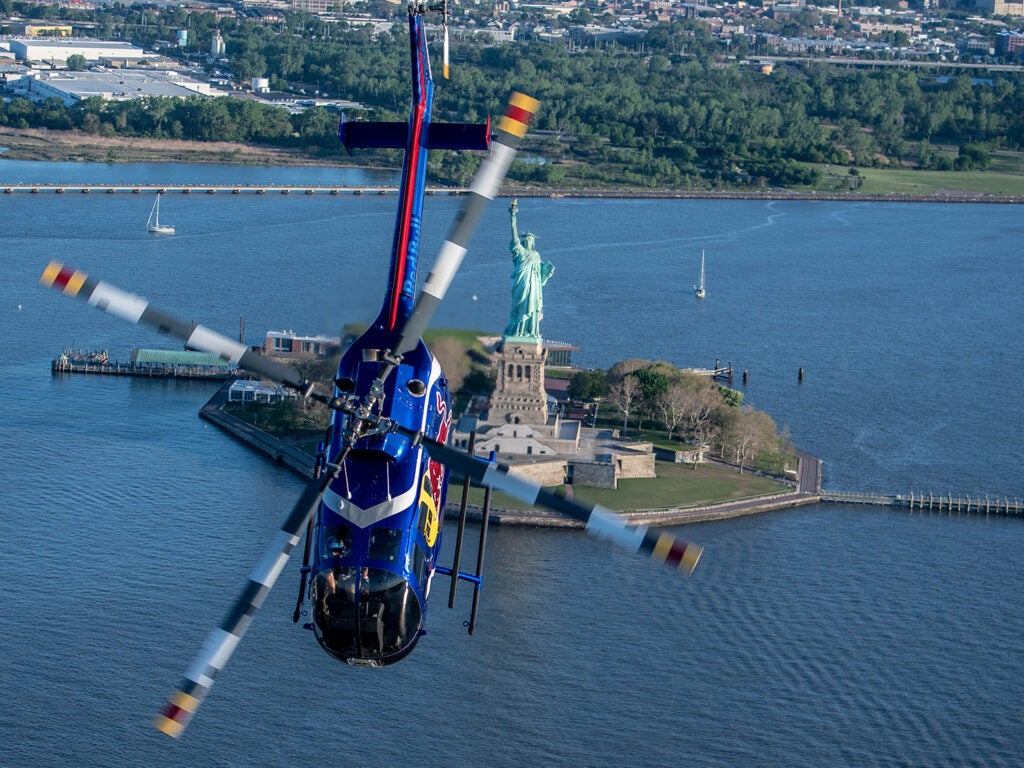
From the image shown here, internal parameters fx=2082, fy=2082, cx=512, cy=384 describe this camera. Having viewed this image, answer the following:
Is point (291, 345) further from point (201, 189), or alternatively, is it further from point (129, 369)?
point (201, 189)

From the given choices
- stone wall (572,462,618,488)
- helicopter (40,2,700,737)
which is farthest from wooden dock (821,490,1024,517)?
helicopter (40,2,700,737)

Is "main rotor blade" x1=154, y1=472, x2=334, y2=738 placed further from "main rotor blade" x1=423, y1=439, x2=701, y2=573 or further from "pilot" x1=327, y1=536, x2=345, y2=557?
"main rotor blade" x1=423, y1=439, x2=701, y2=573

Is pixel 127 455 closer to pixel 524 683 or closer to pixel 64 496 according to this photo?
pixel 64 496

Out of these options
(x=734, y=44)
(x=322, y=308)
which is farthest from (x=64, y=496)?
(x=734, y=44)

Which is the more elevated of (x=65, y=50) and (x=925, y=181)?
(x=65, y=50)

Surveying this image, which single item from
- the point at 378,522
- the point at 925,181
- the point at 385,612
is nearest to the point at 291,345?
the point at 378,522

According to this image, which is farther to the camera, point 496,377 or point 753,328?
point 753,328
